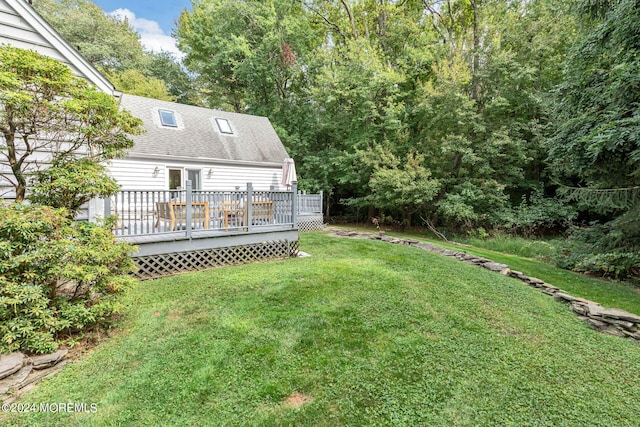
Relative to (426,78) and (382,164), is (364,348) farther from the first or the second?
A: (426,78)

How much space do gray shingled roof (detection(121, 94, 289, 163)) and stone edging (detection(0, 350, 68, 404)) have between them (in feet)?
28.4

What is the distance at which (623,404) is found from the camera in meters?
2.44

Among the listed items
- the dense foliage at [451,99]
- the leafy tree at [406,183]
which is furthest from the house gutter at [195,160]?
the leafy tree at [406,183]

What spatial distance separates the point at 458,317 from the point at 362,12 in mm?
18872

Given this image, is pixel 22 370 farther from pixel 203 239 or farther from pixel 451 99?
pixel 451 99

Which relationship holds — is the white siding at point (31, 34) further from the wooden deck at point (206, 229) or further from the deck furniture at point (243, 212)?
the deck furniture at point (243, 212)

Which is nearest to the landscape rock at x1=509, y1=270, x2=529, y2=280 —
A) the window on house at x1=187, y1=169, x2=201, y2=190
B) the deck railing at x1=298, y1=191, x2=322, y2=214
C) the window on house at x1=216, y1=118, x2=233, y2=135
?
the deck railing at x1=298, y1=191, x2=322, y2=214

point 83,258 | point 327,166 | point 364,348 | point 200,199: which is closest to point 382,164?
point 327,166

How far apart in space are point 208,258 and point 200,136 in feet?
26.0

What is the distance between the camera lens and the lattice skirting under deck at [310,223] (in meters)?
11.8

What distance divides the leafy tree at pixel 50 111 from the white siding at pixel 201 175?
528 centimetres

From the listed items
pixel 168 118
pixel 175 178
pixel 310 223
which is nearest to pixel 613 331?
pixel 310 223

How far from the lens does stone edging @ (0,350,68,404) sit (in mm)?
2346

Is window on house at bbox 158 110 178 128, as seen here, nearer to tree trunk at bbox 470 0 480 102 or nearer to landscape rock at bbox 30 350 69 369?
landscape rock at bbox 30 350 69 369
